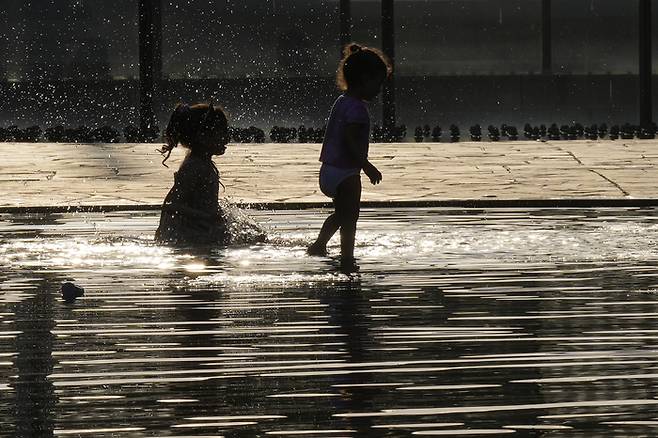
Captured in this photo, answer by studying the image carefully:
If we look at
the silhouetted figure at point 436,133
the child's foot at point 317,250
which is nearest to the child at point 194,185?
the child's foot at point 317,250

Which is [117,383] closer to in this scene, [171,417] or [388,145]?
[171,417]

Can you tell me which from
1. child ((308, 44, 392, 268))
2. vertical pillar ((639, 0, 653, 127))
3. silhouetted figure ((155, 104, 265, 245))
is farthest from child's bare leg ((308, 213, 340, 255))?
vertical pillar ((639, 0, 653, 127))

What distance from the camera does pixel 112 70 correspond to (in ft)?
88.3

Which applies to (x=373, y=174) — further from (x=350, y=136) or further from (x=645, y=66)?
(x=645, y=66)

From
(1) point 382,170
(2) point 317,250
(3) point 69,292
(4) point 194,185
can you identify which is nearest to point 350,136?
(2) point 317,250

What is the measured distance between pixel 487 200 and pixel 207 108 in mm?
4192

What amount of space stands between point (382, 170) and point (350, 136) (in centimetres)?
732

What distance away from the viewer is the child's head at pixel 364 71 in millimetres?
11828

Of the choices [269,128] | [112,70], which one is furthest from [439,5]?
[112,70]

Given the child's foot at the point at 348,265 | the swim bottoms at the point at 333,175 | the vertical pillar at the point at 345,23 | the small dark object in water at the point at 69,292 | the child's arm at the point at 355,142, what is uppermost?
the vertical pillar at the point at 345,23

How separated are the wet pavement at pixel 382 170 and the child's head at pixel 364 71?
4.37m

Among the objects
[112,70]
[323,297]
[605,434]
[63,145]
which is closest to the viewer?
[605,434]

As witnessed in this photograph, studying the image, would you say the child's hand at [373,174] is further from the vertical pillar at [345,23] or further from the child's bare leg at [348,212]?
the vertical pillar at [345,23]

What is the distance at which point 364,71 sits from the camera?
1185cm
